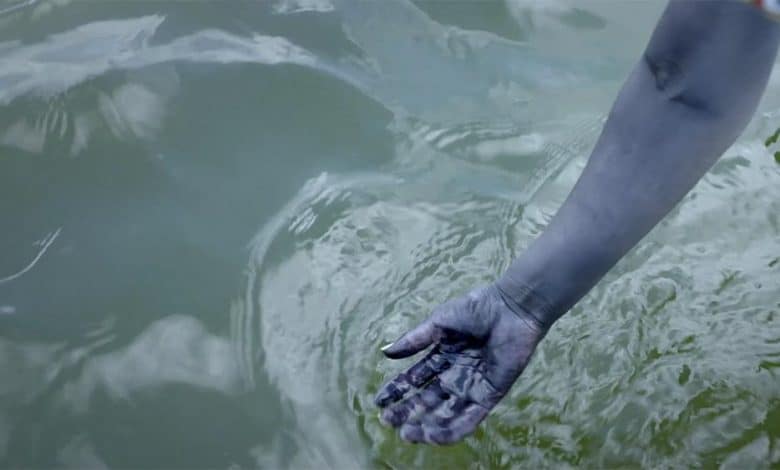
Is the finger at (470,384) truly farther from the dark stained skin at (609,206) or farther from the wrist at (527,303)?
the wrist at (527,303)

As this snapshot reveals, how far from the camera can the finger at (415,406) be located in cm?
197

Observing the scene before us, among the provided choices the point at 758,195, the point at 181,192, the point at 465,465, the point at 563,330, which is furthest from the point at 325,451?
the point at 758,195

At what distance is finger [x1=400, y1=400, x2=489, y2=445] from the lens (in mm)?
1934

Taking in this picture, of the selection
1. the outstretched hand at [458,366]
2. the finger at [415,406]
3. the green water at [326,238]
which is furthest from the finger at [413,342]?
the green water at [326,238]

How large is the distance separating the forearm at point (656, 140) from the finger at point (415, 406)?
26cm

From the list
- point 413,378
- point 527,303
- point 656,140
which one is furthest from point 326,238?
point 656,140

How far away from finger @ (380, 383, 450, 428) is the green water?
168mm

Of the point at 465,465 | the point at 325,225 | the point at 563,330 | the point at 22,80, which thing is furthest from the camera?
the point at 22,80

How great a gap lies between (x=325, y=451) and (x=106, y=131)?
1.19 m

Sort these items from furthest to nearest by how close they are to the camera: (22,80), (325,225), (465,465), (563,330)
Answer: (22,80)
(325,225)
(563,330)
(465,465)

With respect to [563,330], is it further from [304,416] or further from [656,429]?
[304,416]

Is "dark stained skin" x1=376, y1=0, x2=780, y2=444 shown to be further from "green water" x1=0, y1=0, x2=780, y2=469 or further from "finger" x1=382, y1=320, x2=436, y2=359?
"green water" x1=0, y1=0, x2=780, y2=469

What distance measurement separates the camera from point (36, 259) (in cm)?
241

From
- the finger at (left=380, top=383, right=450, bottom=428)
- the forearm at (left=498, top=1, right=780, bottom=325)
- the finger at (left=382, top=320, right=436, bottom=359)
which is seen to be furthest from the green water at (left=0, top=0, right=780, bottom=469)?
the forearm at (left=498, top=1, right=780, bottom=325)
